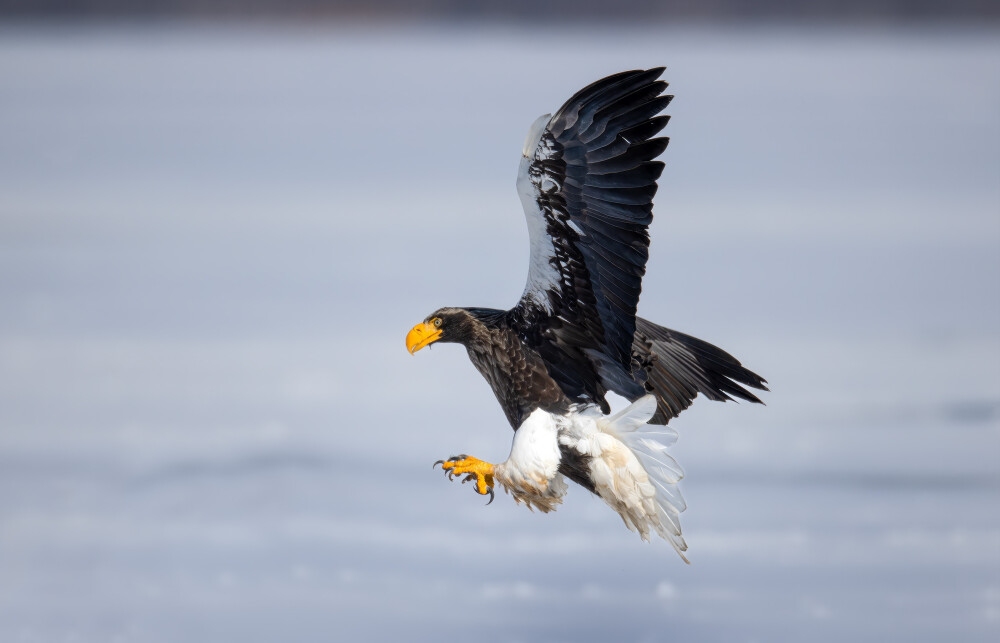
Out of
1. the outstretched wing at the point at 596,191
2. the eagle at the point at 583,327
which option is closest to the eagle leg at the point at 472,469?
the eagle at the point at 583,327

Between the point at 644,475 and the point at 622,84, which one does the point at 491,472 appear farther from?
the point at 622,84

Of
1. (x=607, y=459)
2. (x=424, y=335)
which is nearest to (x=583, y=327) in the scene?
(x=607, y=459)

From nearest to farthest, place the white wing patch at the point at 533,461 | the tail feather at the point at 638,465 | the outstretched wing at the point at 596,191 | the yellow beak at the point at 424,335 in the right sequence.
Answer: the outstretched wing at the point at 596,191, the white wing patch at the point at 533,461, the tail feather at the point at 638,465, the yellow beak at the point at 424,335

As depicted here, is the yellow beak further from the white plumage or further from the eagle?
the white plumage

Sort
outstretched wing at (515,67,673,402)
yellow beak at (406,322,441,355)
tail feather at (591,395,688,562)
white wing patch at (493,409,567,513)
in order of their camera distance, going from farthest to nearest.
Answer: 1. yellow beak at (406,322,441,355)
2. tail feather at (591,395,688,562)
3. white wing patch at (493,409,567,513)
4. outstretched wing at (515,67,673,402)

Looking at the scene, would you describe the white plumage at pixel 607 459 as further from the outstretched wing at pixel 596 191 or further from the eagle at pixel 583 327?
the outstretched wing at pixel 596 191

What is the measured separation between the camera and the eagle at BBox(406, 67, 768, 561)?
567 cm

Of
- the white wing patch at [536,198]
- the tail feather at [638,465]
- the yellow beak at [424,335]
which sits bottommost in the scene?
the tail feather at [638,465]

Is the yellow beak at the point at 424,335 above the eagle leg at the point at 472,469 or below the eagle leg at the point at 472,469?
above

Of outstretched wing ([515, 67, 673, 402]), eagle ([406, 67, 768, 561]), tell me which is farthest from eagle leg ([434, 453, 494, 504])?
outstretched wing ([515, 67, 673, 402])

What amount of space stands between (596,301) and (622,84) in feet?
2.87

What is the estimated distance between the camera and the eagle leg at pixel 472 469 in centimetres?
596

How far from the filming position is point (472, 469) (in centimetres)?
598

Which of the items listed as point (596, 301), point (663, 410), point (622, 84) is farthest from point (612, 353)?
point (622, 84)
